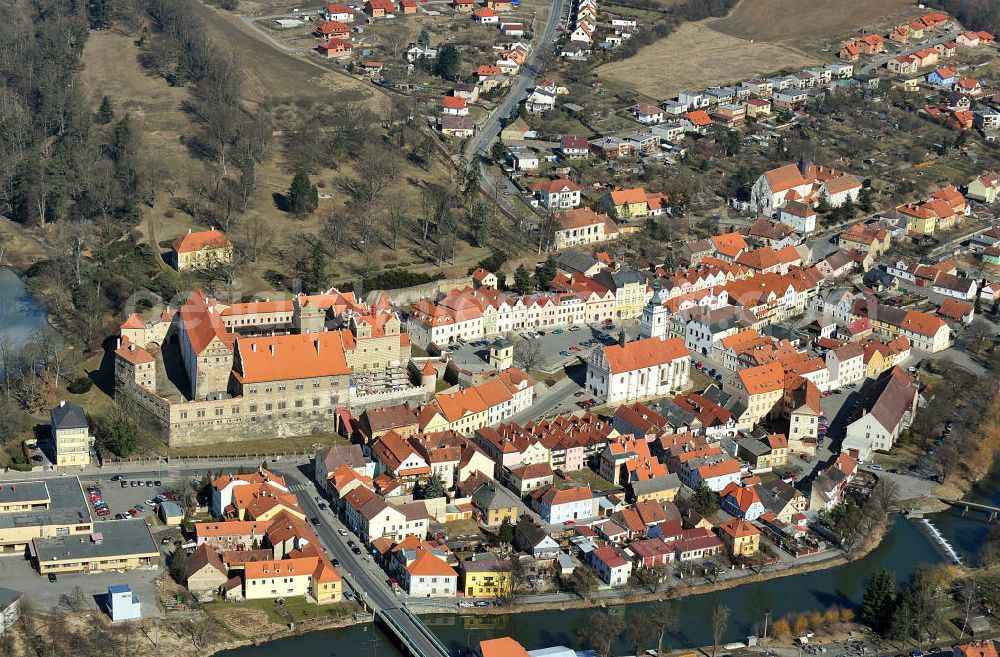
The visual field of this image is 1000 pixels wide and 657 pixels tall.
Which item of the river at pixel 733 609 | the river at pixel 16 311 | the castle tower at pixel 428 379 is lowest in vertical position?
the river at pixel 16 311

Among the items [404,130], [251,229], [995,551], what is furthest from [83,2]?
[995,551]

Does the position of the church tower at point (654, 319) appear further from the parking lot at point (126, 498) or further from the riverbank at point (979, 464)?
the parking lot at point (126, 498)

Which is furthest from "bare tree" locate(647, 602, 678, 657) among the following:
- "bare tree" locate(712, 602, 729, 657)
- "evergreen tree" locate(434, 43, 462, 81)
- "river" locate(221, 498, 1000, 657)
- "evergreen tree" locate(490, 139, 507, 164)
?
"evergreen tree" locate(434, 43, 462, 81)

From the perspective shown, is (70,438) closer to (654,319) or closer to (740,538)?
(740,538)

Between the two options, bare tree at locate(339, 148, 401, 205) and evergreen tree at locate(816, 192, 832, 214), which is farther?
evergreen tree at locate(816, 192, 832, 214)

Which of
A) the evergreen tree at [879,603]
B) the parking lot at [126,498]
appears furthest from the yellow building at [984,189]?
the parking lot at [126,498]

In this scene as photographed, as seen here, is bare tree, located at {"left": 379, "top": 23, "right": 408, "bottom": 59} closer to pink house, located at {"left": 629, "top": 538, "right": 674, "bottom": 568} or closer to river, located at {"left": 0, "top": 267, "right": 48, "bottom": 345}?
river, located at {"left": 0, "top": 267, "right": 48, "bottom": 345}

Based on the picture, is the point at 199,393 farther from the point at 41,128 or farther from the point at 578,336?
the point at 41,128

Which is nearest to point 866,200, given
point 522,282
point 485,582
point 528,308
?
point 522,282
